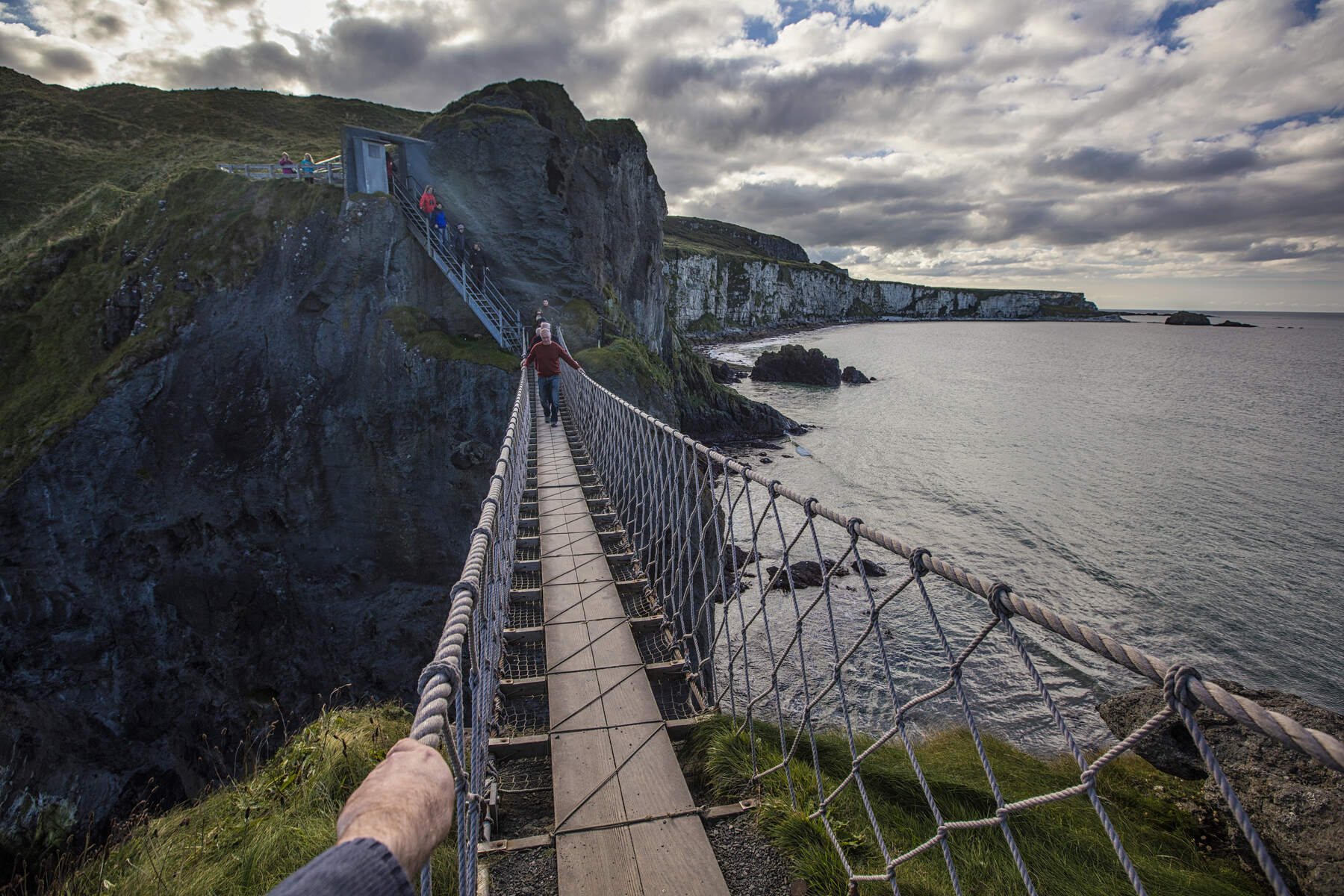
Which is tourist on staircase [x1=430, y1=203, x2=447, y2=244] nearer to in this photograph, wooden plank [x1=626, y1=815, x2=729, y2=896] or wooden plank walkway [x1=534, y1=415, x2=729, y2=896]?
wooden plank walkway [x1=534, y1=415, x2=729, y2=896]

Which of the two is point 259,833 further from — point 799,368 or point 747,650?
point 799,368

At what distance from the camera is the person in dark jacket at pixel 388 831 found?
790mm

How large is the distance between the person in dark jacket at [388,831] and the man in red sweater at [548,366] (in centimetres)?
824

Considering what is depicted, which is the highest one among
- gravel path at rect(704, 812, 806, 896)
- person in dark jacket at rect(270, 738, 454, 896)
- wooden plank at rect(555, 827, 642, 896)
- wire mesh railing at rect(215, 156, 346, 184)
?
wire mesh railing at rect(215, 156, 346, 184)

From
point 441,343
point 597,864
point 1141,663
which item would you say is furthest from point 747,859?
point 441,343

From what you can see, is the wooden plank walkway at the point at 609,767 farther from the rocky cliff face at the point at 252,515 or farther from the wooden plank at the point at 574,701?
the rocky cliff face at the point at 252,515

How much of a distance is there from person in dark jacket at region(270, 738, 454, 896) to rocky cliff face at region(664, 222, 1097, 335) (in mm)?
47218

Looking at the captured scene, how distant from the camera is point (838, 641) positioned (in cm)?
461

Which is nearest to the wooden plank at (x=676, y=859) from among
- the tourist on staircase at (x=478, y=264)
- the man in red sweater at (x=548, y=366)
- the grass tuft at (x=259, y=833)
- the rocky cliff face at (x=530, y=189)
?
the grass tuft at (x=259, y=833)

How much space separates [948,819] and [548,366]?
312 inches

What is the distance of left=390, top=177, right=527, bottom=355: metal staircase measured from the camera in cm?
1683

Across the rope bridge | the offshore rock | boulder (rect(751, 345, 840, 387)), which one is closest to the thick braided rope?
the rope bridge

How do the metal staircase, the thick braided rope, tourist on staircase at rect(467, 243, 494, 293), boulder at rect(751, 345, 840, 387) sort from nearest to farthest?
1. the thick braided rope
2. the metal staircase
3. tourist on staircase at rect(467, 243, 494, 293)
4. boulder at rect(751, 345, 840, 387)

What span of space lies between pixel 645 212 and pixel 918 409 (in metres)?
23.2
